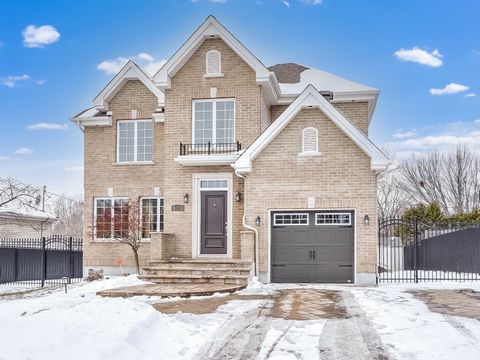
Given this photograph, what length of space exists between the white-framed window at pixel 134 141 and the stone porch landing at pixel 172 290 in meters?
7.00

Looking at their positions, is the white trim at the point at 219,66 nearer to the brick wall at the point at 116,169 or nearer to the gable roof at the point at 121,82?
the gable roof at the point at 121,82

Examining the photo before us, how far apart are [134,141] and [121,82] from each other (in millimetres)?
2380

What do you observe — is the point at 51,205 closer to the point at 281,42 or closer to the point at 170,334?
the point at 281,42

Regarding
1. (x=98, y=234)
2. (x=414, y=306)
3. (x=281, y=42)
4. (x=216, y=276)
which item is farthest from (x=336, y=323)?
(x=281, y=42)

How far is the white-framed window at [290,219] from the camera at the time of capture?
669 inches

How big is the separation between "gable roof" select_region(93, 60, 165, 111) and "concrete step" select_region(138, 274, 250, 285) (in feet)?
25.6

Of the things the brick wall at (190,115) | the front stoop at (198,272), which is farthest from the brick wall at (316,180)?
the brick wall at (190,115)

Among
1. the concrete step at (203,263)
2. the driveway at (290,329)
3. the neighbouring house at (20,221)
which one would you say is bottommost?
the driveway at (290,329)

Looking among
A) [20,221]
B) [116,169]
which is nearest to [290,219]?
[116,169]

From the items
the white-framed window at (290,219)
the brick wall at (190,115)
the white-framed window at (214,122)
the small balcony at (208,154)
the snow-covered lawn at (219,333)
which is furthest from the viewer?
the white-framed window at (214,122)

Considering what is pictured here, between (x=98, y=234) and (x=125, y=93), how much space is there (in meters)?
5.65

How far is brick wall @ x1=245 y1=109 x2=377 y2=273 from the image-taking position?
1644cm

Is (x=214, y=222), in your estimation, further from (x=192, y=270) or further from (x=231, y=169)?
(x=192, y=270)

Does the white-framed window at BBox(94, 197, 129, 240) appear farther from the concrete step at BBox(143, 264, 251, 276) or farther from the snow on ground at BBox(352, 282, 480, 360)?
the snow on ground at BBox(352, 282, 480, 360)
